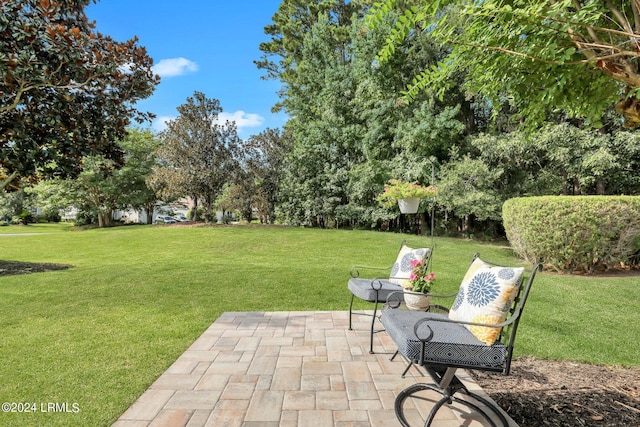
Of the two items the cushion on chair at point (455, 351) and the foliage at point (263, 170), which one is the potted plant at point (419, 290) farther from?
the foliage at point (263, 170)

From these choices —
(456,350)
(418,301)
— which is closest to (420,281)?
(418,301)

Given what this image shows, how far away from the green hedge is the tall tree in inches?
532

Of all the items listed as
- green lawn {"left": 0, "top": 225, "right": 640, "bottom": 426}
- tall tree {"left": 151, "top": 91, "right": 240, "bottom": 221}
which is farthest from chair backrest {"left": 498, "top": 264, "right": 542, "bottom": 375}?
tall tree {"left": 151, "top": 91, "right": 240, "bottom": 221}

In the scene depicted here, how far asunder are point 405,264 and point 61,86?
5931mm

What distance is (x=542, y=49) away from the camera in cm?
213

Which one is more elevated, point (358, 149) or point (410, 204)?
point (358, 149)

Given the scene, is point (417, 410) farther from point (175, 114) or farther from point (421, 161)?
point (175, 114)

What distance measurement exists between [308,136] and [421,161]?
21.8 ft

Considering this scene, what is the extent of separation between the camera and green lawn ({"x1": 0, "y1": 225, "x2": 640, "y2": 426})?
2736 mm

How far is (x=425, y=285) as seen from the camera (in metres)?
3.17

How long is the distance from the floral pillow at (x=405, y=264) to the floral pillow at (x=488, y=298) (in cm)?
124

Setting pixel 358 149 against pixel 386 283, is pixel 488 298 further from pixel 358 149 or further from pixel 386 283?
pixel 358 149

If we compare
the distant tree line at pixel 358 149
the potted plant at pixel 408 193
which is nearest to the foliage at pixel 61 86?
the distant tree line at pixel 358 149

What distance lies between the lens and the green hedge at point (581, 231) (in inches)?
279
